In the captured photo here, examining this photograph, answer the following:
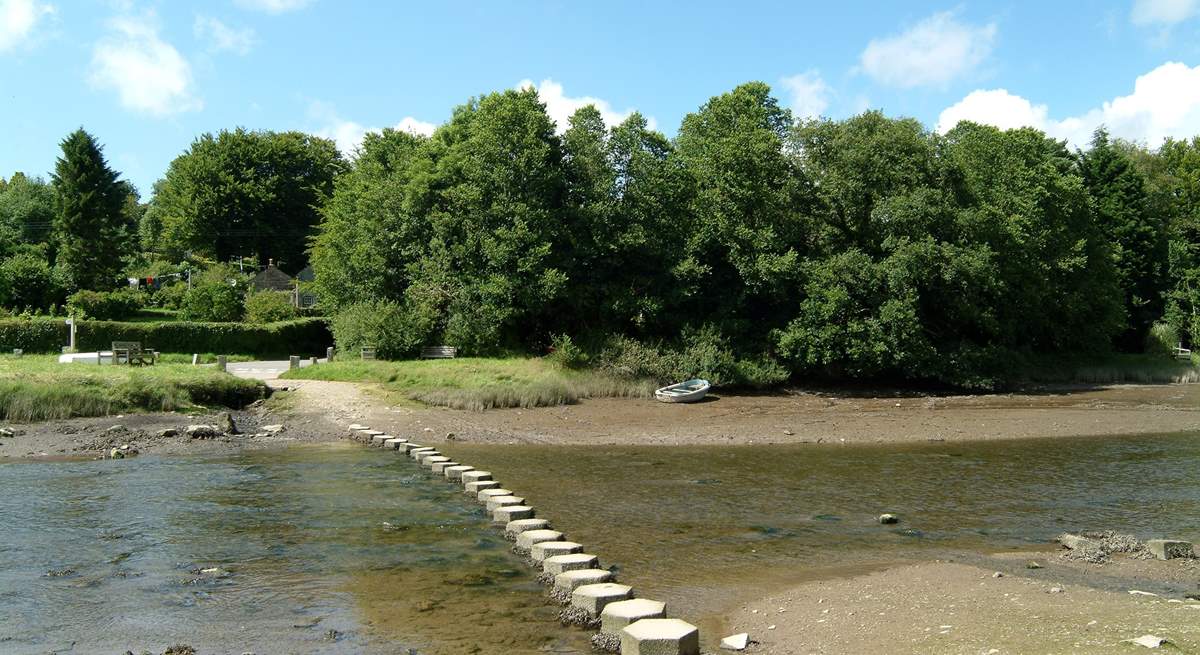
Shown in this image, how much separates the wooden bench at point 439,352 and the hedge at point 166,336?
12304mm

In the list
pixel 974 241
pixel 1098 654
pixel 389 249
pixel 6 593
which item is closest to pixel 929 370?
pixel 974 241

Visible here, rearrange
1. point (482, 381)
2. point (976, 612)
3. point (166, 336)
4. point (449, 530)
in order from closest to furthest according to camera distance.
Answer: point (976, 612) → point (449, 530) → point (482, 381) → point (166, 336)

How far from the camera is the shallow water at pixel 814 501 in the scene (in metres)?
11.5

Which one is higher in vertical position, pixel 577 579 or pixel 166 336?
pixel 166 336

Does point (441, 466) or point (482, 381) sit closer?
point (441, 466)

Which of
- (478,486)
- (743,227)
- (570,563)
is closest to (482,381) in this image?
(743,227)

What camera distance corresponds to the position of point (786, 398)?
33.2 metres

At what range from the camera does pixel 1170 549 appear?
37.3 feet

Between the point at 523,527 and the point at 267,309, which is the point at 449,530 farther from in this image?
the point at 267,309

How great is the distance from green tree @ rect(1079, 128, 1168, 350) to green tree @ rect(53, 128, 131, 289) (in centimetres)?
6364

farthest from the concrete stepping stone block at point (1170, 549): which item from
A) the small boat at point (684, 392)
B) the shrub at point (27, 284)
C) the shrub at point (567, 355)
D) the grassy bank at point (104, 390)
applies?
the shrub at point (27, 284)

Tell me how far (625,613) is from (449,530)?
5645mm

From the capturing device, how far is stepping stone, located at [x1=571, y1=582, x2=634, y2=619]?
8.84m

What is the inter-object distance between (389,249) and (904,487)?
89.1 feet
